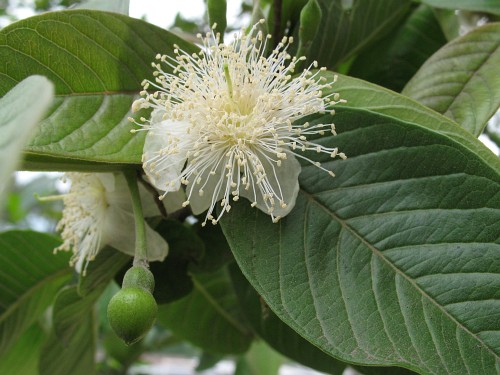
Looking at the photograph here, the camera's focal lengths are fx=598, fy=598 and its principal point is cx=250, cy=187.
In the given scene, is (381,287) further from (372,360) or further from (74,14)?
(74,14)

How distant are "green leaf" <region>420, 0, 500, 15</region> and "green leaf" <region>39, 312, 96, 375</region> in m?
0.92

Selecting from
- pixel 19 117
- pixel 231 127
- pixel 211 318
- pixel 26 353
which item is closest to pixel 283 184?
pixel 231 127

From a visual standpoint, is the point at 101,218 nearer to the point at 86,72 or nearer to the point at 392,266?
the point at 86,72

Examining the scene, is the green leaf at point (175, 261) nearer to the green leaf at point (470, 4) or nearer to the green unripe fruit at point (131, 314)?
the green unripe fruit at point (131, 314)

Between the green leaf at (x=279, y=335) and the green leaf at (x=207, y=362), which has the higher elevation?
the green leaf at (x=279, y=335)

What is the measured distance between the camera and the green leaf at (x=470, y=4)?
108cm

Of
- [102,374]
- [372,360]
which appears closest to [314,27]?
[372,360]

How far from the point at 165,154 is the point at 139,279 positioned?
Result: 179mm

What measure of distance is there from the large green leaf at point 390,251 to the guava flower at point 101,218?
20cm

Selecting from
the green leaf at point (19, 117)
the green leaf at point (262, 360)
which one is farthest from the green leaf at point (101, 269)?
the green leaf at point (262, 360)

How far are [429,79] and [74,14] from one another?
0.58 meters

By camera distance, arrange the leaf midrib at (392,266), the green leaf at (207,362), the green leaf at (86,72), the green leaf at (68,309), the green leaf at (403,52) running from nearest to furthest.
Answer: the leaf midrib at (392,266)
the green leaf at (86,72)
the green leaf at (68,309)
the green leaf at (403,52)
the green leaf at (207,362)

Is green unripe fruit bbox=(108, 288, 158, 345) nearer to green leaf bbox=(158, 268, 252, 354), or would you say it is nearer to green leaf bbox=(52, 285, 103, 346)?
green leaf bbox=(52, 285, 103, 346)

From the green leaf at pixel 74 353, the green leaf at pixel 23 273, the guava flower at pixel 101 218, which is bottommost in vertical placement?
the green leaf at pixel 74 353
